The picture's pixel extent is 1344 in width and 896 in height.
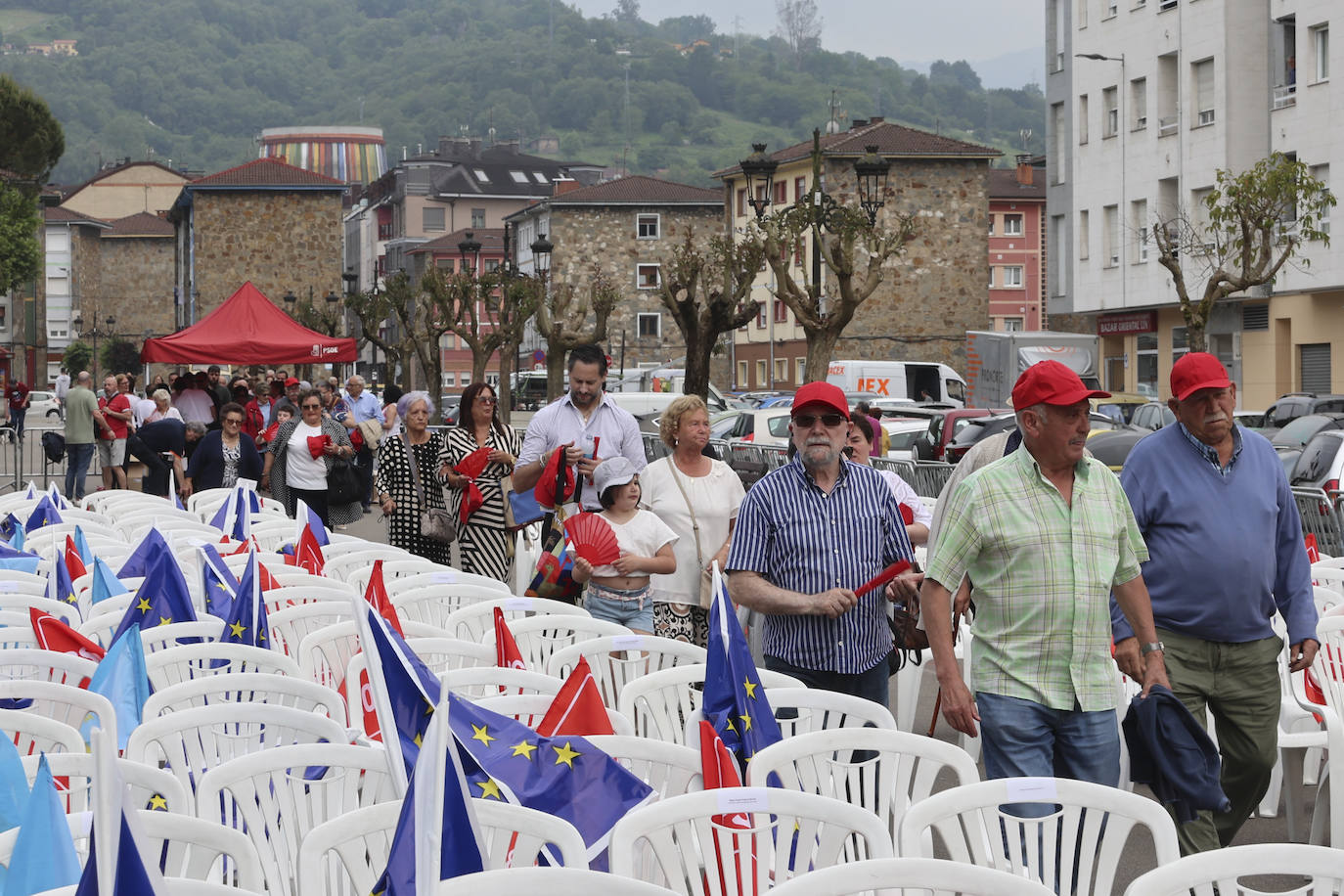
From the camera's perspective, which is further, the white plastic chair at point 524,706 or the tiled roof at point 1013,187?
the tiled roof at point 1013,187

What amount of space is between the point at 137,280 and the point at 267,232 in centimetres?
4556

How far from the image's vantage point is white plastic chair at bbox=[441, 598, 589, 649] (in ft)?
24.8

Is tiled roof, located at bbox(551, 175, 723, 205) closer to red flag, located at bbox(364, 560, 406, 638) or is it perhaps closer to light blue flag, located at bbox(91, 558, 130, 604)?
light blue flag, located at bbox(91, 558, 130, 604)

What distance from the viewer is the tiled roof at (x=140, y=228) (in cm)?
10825

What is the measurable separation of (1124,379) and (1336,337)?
357 inches

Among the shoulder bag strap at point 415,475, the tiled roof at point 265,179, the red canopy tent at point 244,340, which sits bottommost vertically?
the shoulder bag strap at point 415,475

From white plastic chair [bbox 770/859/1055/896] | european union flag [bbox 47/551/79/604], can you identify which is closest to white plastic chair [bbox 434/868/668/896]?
white plastic chair [bbox 770/859/1055/896]

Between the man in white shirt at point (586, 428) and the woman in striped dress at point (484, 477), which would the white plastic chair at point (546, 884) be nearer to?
the man in white shirt at point (586, 428)

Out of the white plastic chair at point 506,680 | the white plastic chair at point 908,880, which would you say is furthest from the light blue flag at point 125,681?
the white plastic chair at point 908,880

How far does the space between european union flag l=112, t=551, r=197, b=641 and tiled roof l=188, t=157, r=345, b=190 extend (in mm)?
60668

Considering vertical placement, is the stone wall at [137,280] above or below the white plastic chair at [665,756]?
above

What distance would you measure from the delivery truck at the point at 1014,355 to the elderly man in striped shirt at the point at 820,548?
33.8 metres

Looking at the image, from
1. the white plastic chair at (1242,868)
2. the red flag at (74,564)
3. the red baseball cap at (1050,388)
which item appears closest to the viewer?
the white plastic chair at (1242,868)

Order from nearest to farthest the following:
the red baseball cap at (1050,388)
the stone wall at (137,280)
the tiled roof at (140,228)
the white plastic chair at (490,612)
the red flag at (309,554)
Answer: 1. the red baseball cap at (1050,388)
2. the white plastic chair at (490,612)
3. the red flag at (309,554)
4. the tiled roof at (140,228)
5. the stone wall at (137,280)
